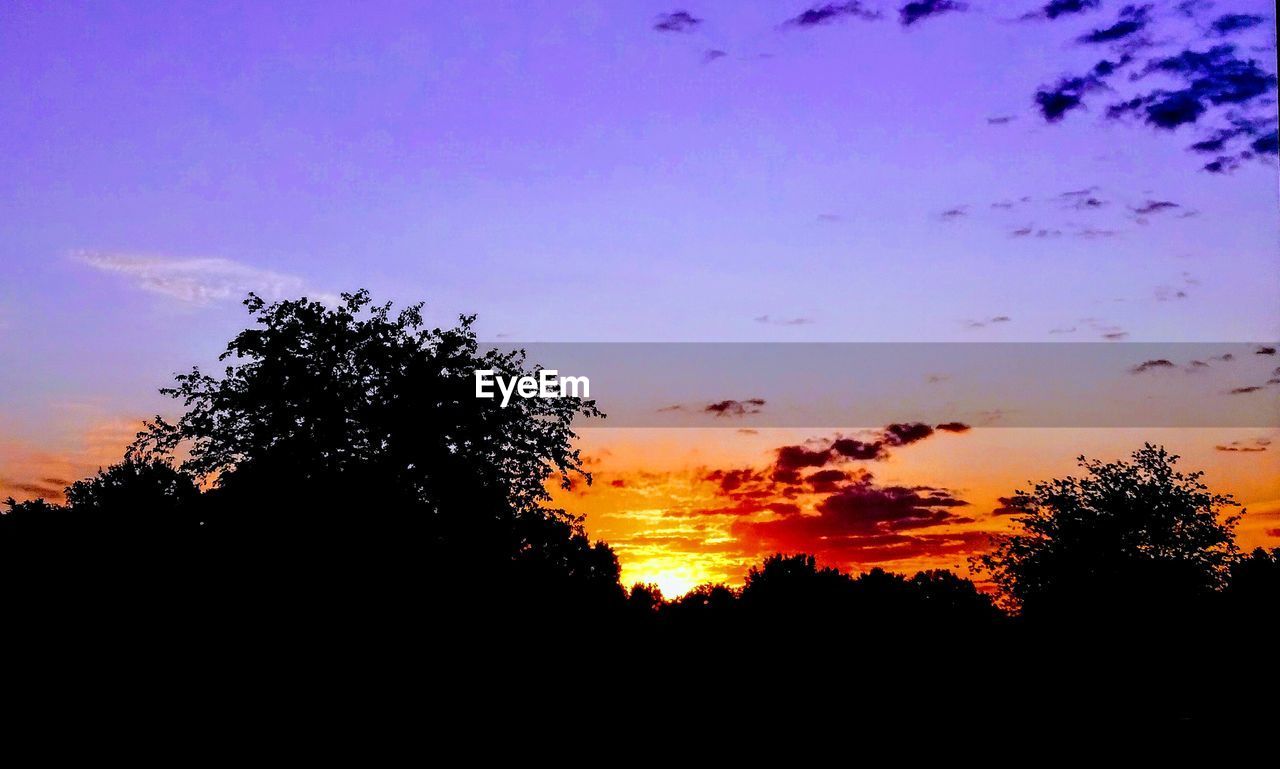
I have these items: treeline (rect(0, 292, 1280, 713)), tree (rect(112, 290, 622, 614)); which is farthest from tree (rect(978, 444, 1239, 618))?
tree (rect(112, 290, 622, 614))

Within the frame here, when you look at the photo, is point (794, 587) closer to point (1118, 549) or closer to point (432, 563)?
point (1118, 549)

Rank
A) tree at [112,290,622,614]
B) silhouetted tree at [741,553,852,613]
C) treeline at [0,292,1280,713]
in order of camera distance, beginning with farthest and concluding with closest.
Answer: silhouetted tree at [741,553,852,613], tree at [112,290,622,614], treeline at [0,292,1280,713]

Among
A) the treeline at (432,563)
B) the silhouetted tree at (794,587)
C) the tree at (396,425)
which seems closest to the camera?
the treeline at (432,563)

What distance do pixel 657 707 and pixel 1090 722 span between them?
1961cm

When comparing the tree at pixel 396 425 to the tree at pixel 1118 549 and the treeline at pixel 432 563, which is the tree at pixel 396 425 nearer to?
the treeline at pixel 432 563

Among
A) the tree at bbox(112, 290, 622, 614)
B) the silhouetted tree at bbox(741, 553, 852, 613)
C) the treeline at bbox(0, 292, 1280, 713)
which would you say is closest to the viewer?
the treeline at bbox(0, 292, 1280, 713)

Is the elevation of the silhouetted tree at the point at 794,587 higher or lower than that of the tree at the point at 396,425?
lower

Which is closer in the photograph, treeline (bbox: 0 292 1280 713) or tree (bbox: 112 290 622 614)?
treeline (bbox: 0 292 1280 713)

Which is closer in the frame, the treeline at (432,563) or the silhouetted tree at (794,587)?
the treeline at (432,563)

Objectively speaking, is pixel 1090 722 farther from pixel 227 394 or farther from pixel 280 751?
pixel 227 394

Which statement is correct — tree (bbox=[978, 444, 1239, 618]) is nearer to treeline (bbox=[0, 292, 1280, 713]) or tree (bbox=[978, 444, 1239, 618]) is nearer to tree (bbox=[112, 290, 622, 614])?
treeline (bbox=[0, 292, 1280, 713])

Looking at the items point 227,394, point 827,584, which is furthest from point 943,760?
point 827,584

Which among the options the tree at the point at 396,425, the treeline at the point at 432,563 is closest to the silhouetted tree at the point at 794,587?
the treeline at the point at 432,563

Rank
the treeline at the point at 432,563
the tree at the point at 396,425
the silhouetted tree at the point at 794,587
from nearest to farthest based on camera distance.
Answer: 1. the treeline at the point at 432,563
2. the tree at the point at 396,425
3. the silhouetted tree at the point at 794,587
